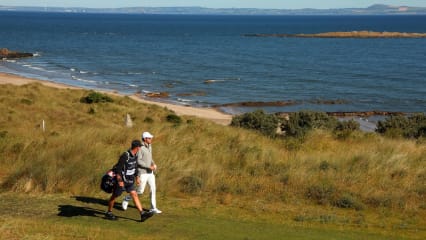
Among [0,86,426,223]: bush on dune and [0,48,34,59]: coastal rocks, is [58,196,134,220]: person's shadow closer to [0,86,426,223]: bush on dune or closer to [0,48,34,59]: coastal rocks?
[0,86,426,223]: bush on dune

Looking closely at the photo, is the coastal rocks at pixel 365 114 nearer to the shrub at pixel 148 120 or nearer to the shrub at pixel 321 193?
the shrub at pixel 148 120

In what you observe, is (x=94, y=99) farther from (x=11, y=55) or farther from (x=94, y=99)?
(x=11, y=55)

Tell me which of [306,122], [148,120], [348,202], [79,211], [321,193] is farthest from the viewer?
[148,120]

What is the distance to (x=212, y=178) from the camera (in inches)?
554

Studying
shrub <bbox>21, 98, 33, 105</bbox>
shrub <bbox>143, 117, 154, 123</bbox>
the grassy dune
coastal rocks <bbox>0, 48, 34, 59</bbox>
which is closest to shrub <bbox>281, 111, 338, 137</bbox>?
shrub <bbox>143, 117, 154, 123</bbox>

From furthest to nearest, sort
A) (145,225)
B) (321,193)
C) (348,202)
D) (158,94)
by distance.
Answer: (158,94) → (321,193) → (348,202) → (145,225)

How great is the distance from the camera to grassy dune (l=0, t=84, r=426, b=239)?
1083cm

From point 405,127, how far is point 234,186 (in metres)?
18.4

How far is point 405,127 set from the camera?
29.7 m

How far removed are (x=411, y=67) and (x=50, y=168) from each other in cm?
7599

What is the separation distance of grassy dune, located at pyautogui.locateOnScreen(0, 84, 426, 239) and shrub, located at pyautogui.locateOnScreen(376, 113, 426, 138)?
8490mm

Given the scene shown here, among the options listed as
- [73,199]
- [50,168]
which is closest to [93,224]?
[73,199]

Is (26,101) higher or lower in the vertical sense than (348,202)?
lower

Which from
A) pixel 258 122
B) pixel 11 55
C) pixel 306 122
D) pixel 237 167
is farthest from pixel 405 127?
pixel 11 55
